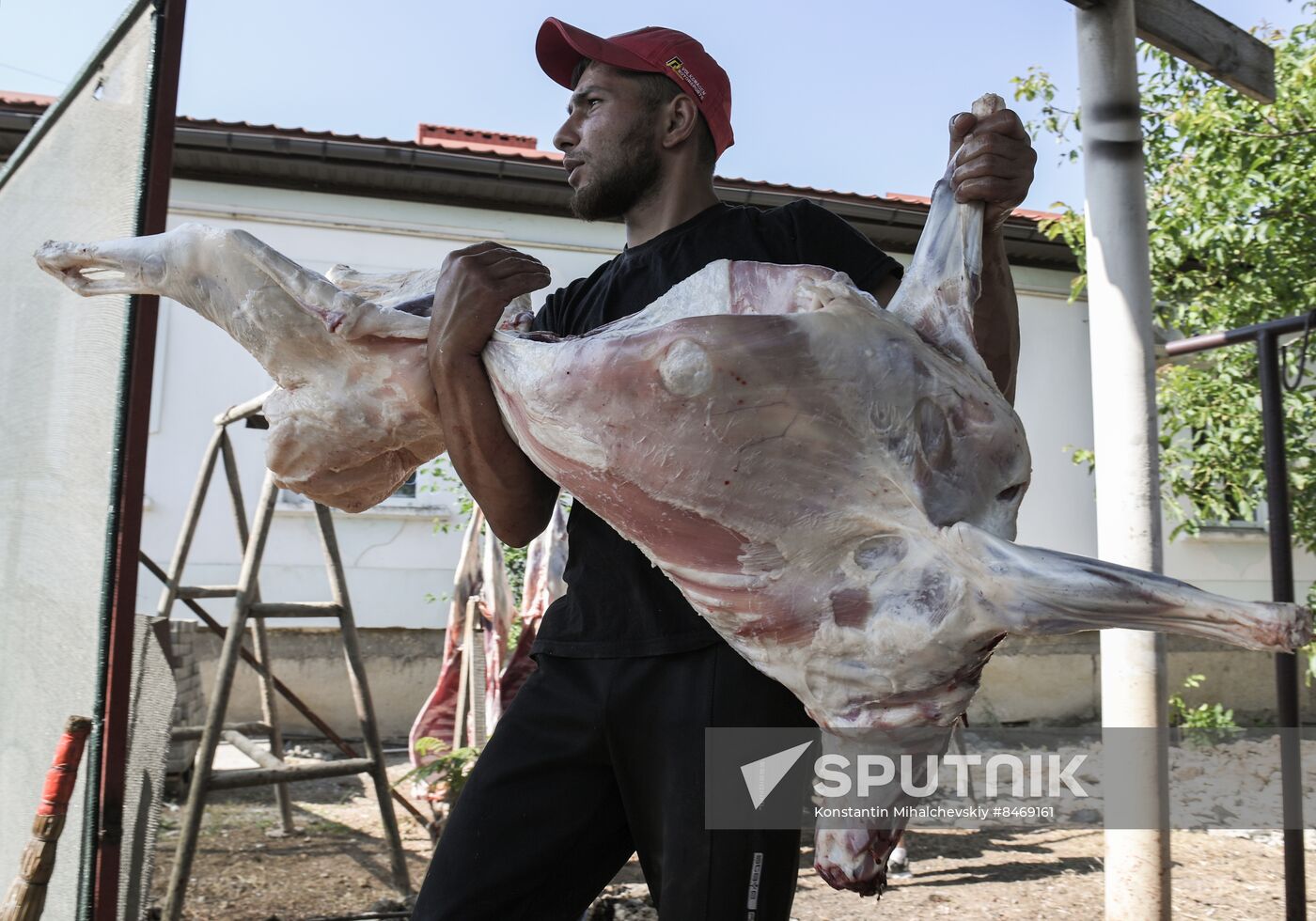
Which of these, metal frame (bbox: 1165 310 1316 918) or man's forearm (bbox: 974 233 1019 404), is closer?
man's forearm (bbox: 974 233 1019 404)

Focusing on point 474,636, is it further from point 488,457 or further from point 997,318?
point 997,318

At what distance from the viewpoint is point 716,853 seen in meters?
1.73

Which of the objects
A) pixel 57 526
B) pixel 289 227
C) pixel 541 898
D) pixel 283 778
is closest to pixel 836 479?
pixel 541 898

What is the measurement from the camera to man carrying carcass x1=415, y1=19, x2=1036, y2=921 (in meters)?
1.74

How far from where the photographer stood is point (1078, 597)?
135 centimetres

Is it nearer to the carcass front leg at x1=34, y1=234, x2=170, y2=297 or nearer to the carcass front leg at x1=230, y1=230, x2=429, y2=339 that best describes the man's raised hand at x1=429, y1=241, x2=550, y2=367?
the carcass front leg at x1=230, y1=230, x2=429, y2=339

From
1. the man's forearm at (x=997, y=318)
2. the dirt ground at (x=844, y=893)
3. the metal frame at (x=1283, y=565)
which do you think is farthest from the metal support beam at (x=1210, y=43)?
the dirt ground at (x=844, y=893)

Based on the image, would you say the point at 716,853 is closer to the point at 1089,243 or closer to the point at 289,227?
the point at 1089,243

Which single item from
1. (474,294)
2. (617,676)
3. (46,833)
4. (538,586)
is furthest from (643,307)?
(538,586)

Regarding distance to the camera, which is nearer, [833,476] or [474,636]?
[833,476]

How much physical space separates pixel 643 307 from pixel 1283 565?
290 cm

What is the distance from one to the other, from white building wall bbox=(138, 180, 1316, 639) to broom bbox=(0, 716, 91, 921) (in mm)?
5844

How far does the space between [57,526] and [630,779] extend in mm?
1859

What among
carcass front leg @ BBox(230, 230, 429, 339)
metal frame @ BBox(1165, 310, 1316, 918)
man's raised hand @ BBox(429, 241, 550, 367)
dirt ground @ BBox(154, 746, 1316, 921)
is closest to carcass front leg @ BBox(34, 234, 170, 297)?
carcass front leg @ BBox(230, 230, 429, 339)
